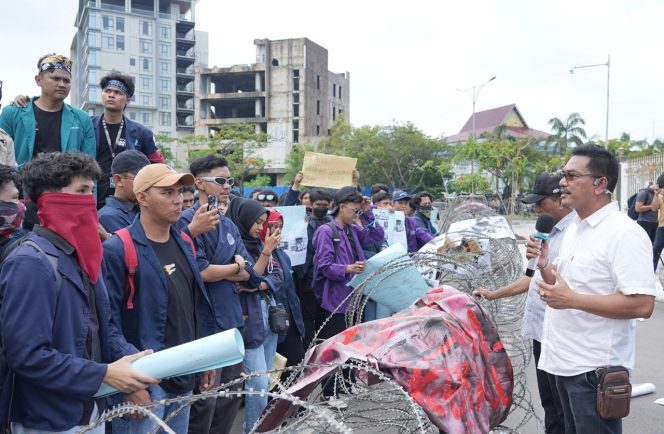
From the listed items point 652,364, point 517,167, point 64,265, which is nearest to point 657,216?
point 652,364

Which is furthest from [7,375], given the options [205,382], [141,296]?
[205,382]

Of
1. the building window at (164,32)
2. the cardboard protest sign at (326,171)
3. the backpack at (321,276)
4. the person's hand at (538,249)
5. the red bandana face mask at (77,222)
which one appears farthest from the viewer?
the building window at (164,32)

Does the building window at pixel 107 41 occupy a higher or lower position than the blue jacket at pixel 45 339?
higher

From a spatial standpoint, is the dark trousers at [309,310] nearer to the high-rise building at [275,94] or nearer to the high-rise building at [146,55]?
the high-rise building at [275,94]

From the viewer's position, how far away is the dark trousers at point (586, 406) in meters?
2.81

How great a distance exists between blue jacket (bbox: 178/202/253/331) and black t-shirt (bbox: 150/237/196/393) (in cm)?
33

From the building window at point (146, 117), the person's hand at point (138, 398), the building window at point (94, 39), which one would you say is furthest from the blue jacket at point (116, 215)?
the building window at point (94, 39)

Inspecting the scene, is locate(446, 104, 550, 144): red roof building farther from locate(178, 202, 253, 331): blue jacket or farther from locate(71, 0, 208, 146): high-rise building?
locate(178, 202, 253, 331): blue jacket

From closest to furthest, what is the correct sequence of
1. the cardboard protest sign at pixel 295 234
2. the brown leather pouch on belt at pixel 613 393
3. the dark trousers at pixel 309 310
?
the brown leather pouch on belt at pixel 613 393
the cardboard protest sign at pixel 295 234
the dark trousers at pixel 309 310

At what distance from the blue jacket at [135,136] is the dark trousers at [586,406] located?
3244 mm

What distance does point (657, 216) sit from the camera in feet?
34.9

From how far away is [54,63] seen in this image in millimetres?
3904

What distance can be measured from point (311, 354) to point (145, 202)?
117 cm

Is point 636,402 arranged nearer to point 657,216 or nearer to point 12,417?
point 12,417
